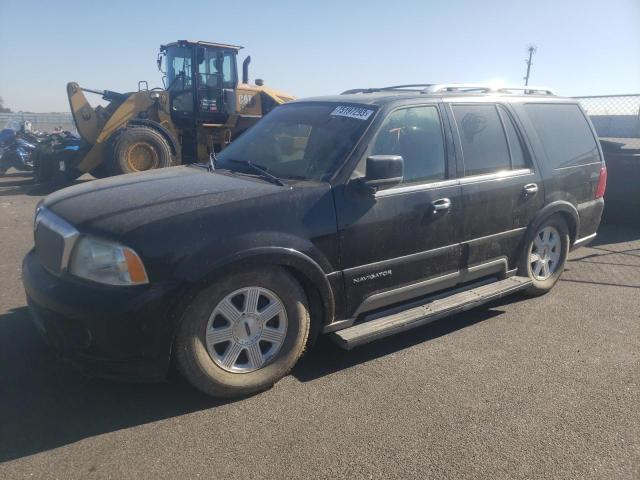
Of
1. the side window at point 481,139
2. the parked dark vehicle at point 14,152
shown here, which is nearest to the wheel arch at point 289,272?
the side window at point 481,139

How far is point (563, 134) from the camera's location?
487 cm

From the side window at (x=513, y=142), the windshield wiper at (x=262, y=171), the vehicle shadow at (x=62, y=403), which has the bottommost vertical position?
the vehicle shadow at (x=62, y=403)

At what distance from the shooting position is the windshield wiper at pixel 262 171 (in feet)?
11.2

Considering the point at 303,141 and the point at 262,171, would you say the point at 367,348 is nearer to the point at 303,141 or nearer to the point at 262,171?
the point at 262,171

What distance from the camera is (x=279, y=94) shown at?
1405 centimetres

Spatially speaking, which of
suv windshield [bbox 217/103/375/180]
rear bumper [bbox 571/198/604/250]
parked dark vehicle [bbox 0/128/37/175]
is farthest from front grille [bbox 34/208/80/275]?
parked dark vehicle [bbox 0/128/37/175]

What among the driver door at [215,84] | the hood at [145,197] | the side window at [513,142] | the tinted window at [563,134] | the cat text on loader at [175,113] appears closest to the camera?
the hood at [145,197]

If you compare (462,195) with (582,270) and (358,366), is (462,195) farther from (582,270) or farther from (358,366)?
(582,270)

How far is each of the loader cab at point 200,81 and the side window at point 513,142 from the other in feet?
28.8

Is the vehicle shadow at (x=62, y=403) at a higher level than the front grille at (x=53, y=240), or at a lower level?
lower

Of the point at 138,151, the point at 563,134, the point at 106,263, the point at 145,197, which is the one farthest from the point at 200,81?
the point at 106,263

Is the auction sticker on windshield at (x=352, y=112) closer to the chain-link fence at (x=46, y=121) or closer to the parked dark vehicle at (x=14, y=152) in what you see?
the parked dark vehicle at (x=14, y=152)

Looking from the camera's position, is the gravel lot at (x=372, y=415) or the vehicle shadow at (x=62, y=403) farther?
the vehicle shadow at (x=62, y=403)

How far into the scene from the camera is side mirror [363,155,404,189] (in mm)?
3262
